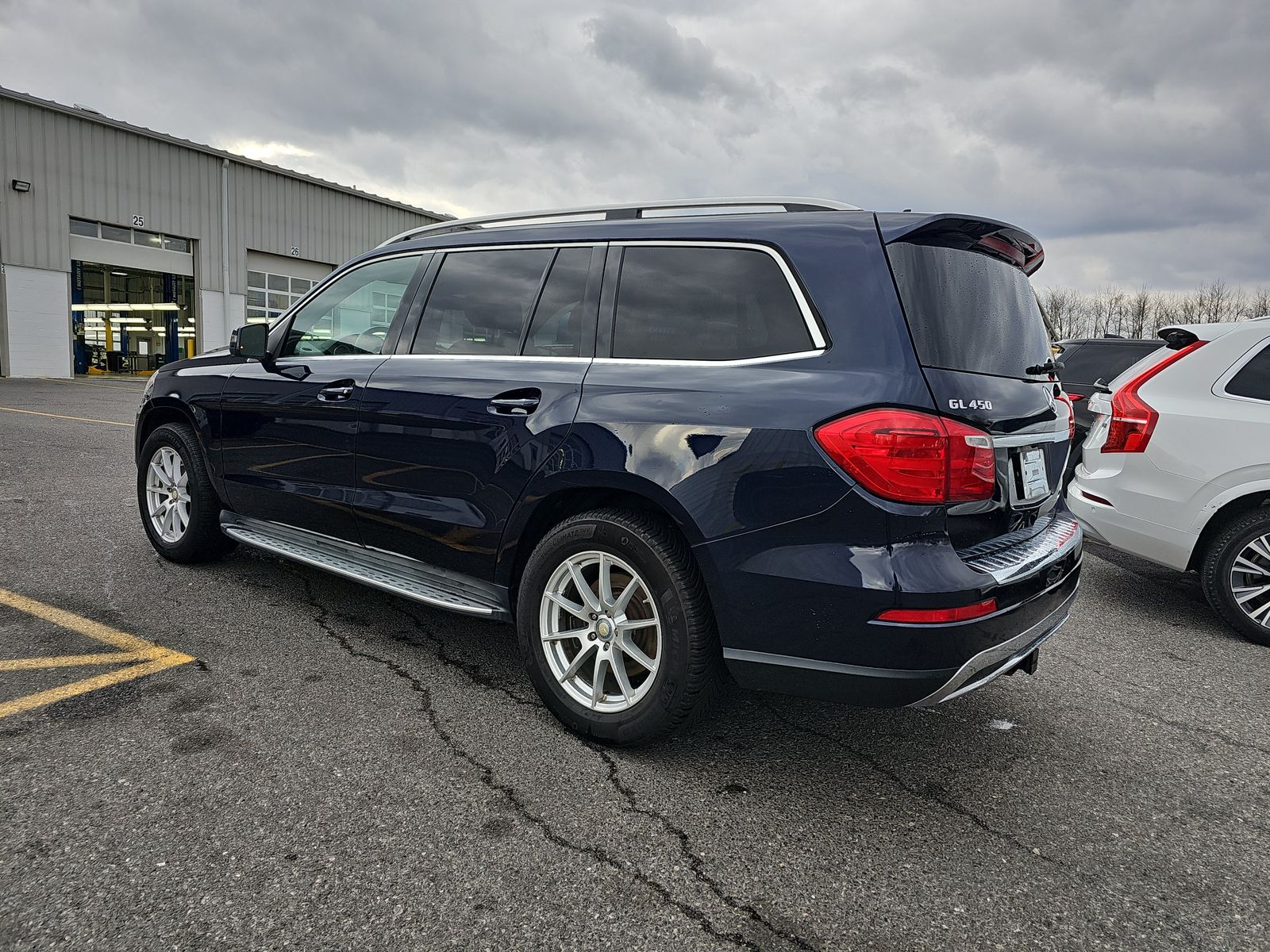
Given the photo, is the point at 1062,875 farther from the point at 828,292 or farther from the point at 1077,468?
the point at 1077,468

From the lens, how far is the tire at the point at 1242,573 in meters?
4.34

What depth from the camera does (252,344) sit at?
14.2 ft

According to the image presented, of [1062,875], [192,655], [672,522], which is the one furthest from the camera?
[192,655]

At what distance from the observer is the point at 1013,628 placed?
2.51 metres

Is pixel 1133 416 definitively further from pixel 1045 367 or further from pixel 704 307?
pixel 704 307

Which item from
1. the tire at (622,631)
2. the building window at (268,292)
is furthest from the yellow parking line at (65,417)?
the building window at (268,292)

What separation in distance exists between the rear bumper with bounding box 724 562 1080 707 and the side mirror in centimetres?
306

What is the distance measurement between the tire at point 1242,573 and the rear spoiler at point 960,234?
2433mm

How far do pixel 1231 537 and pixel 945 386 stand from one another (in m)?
3.08

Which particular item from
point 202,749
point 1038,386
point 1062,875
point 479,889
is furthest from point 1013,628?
point 202,749

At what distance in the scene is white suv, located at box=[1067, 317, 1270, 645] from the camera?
14.4ft

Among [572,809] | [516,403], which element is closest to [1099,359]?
[516,403]

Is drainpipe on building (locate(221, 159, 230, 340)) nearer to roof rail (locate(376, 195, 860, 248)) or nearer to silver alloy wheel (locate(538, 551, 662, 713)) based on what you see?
roof rail (locate(376, 195, 860, 248))

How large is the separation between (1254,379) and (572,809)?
4359 mm
